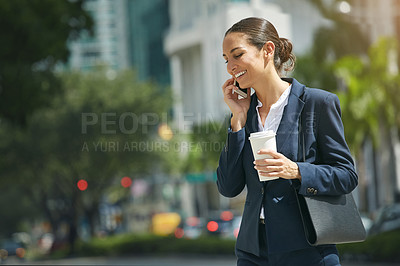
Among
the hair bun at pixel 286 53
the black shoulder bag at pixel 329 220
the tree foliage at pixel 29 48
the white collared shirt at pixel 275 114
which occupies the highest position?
the tree foliage at pixel 29 48

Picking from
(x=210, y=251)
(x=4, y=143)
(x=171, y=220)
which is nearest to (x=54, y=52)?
(x=210, y=251)

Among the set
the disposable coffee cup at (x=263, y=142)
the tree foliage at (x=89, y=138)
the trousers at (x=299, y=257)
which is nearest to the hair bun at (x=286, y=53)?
the disposable coffee cup at (x=263, y=142)

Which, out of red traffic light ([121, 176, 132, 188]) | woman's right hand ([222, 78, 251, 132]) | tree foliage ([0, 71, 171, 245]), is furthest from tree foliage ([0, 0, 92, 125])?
red traffic light ([121, 176, 132, 188])

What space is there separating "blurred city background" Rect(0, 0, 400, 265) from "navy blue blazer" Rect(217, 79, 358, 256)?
838 cm

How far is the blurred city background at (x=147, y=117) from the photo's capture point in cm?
1574

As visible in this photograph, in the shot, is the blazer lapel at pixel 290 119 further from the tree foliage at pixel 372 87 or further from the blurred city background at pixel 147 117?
the tree foliage at pixel 372 87

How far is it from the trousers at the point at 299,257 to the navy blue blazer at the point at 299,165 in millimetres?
39

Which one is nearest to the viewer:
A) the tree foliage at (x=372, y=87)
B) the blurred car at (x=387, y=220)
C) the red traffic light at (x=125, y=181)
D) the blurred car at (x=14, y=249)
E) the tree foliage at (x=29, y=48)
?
the tree foliage at (x=29, y=48)

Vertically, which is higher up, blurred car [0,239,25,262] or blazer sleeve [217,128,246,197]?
blazer sleeve [217,128,246,197]

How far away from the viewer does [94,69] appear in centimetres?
3781

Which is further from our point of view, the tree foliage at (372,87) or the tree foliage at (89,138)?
the tree foliage at (89,138)

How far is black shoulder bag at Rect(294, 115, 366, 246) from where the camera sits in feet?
9.30

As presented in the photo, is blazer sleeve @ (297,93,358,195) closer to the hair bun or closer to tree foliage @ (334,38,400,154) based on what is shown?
the hair bun

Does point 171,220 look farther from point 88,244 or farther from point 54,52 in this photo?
point 54,52
